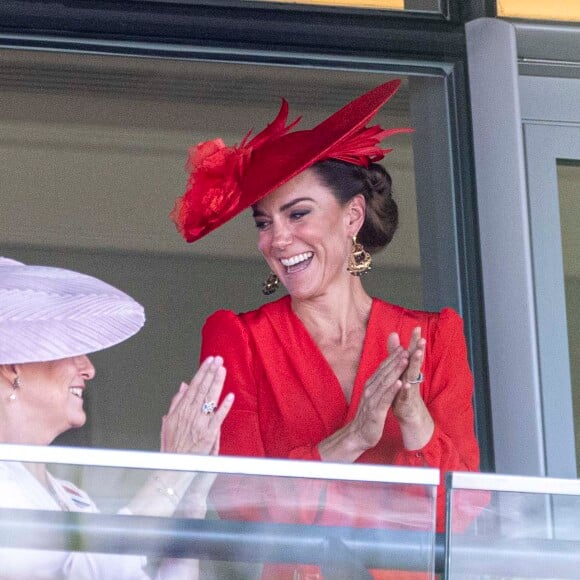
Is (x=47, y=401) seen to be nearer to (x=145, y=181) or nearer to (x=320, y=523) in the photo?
(x=145, y=181)

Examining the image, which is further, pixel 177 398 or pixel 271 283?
pixel 271 283

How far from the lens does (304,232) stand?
6.19 feet

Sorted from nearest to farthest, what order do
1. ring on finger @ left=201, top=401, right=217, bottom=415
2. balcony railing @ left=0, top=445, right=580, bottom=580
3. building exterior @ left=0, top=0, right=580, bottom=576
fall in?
balcony railing @ left=0, top=445, right=580, bottom=580 < ring on finger @ left=201, top=401, right=217, bottom=415 < building exterior @ left=0, top=0, right=580, bottom=576

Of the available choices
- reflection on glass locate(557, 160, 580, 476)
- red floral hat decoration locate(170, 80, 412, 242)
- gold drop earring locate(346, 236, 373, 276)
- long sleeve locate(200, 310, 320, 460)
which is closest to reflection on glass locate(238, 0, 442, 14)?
red floral hat decoration locate(170, 80, 412, 242)

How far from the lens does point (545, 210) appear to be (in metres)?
2.18

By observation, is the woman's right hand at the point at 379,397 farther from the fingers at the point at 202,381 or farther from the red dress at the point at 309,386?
the fingers at the point at 202,381

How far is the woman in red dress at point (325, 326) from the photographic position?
179 cm

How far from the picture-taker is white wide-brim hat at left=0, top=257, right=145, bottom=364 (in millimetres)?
1696

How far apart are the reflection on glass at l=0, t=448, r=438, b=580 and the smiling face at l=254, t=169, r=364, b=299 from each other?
1.01 m

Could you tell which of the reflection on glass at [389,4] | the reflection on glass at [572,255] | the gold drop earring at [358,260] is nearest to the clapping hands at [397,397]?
the gold drop earring at [358,260]

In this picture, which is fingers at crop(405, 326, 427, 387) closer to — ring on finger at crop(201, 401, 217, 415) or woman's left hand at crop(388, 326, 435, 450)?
woman's left hand at crop(388, 326, 435, 450)

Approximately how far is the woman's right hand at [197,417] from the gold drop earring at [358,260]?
30 centimetres

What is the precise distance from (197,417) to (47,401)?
22cm

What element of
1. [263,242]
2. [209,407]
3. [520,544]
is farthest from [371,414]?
[520,544]
